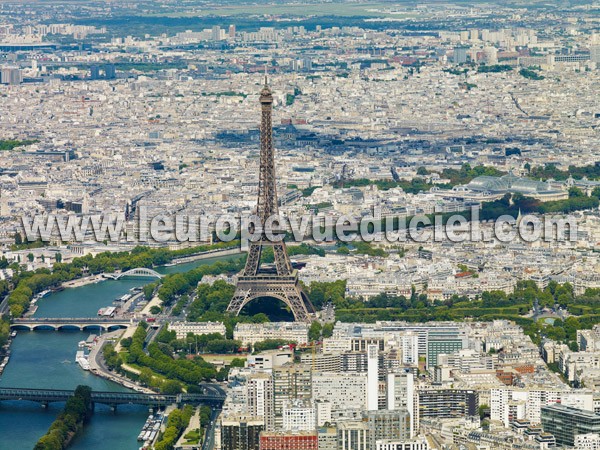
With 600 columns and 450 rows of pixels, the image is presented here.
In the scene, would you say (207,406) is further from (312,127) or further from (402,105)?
(402,105)

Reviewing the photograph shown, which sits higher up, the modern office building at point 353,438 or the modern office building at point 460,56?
the modern office building at point 353,438

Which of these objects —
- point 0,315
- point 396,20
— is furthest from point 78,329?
point 396,20

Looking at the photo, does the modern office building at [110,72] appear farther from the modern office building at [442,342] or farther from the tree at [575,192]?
the modern office building at [442,342]

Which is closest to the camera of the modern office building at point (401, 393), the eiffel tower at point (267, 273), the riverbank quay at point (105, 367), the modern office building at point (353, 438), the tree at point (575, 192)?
the modern office building at point (353, 438)

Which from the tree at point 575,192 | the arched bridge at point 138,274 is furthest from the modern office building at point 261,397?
the tree at point 575,192

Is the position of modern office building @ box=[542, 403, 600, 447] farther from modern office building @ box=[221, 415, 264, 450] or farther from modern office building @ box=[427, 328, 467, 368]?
modern office building @ box=[427, 328, 467, 368]

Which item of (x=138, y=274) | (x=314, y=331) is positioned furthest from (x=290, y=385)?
(x=138, y=274)

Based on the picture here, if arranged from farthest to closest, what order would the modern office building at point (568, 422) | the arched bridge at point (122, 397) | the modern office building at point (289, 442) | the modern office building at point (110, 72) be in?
the modern office building at point (110, 72), the arched bridge at point (122, 397), the modern office building at point (568, 422), the modern office building at point (289, 442)
